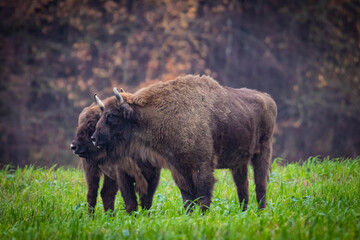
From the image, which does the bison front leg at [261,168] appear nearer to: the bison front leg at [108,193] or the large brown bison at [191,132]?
the large brown bison at [191,132]

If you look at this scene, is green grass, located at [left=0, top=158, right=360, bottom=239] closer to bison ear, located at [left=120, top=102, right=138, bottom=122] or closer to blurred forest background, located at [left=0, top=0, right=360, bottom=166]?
bison ear, located at [left=120, top=102, right=138, bottom=122]

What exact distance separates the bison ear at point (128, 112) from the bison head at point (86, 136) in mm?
670

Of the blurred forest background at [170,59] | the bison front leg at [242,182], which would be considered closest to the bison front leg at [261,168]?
the bison front leg at [242,182]

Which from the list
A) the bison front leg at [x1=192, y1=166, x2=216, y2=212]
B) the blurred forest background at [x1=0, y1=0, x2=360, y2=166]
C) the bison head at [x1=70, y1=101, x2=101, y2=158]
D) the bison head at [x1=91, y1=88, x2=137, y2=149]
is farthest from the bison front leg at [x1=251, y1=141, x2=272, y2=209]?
the blurred forest background at [x1=0, y1=0, x2=360, y2=166]

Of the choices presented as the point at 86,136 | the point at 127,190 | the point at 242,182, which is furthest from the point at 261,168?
the point at 86,136

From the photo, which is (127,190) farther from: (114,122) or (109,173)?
(114,122)

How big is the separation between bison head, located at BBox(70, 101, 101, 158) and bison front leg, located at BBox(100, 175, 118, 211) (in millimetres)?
465

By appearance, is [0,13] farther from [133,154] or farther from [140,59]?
[133,154]

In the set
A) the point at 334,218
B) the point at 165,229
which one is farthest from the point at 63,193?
the point at 334,218

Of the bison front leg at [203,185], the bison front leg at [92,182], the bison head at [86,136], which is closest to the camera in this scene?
the bison front leg at [203,185]

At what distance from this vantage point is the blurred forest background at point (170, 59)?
17859 mm

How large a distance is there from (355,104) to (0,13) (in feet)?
49.7

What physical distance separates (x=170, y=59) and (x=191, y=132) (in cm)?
1260

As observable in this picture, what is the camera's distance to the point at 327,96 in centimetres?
1831
